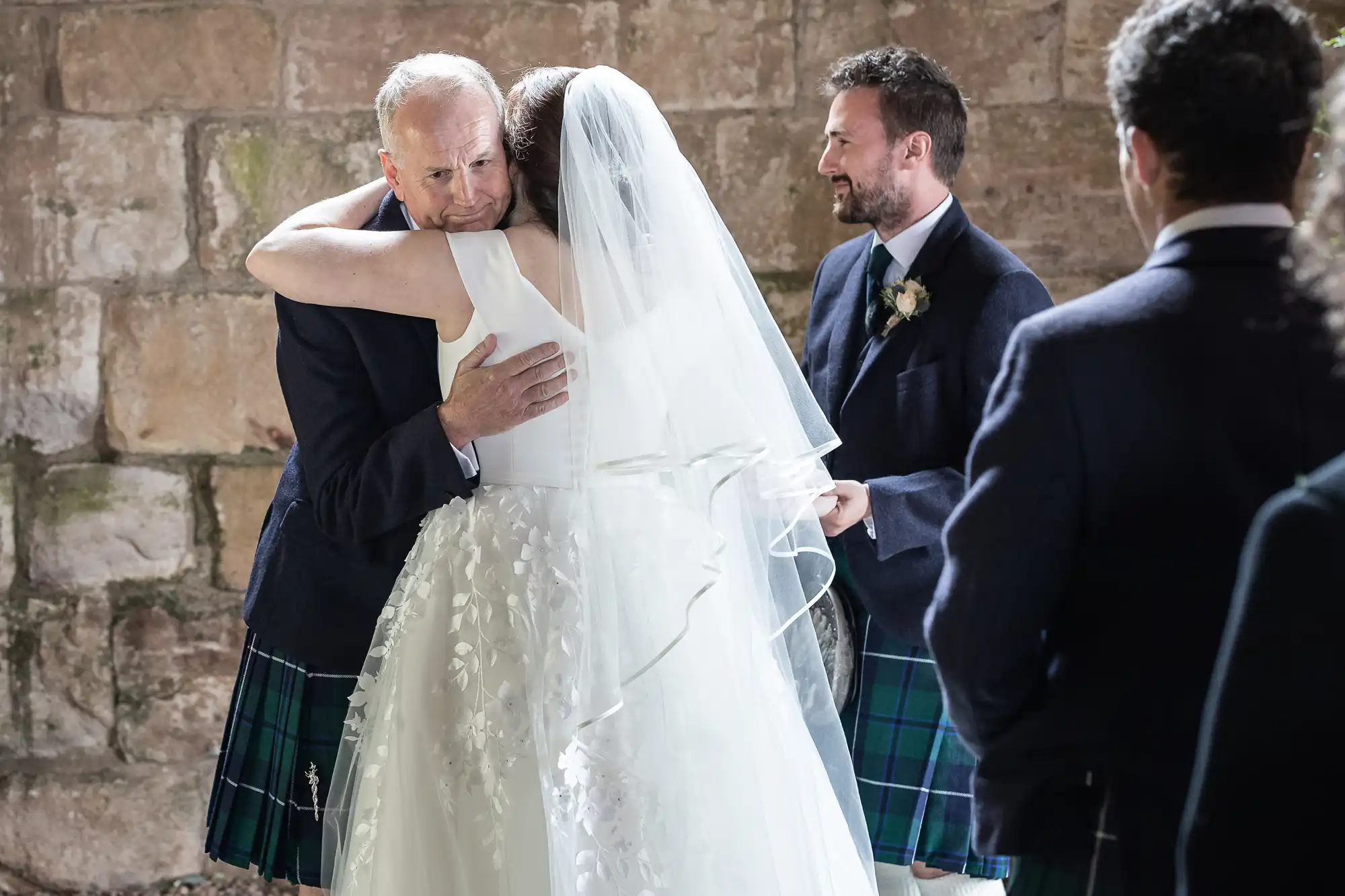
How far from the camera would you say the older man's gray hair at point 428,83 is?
1.85 metres

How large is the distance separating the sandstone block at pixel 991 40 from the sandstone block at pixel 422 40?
723mm

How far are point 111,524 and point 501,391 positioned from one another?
1.82 meters

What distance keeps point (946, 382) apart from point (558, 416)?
0.75 meters

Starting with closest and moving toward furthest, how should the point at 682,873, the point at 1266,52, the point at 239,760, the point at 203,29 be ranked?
the point at 1266,52, the point at 682,873, the point at 239,760, the point at 203,29

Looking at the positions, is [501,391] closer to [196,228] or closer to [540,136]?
[540,136]

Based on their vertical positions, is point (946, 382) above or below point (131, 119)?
below

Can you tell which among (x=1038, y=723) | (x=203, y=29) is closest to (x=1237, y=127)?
(x=1038, y=723)

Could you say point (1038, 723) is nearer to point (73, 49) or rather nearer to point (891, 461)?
point (891, 461)

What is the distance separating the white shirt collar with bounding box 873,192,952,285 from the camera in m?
2.40

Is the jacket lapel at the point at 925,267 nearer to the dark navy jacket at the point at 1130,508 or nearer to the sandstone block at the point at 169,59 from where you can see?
the dark navy jacket at the point at 1130,508

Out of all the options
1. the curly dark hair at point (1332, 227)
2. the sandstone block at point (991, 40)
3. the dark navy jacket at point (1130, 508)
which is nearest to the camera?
the curly dark hair at point (1332, 227)

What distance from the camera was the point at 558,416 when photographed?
190 centimetres

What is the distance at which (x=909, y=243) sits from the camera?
2.41m

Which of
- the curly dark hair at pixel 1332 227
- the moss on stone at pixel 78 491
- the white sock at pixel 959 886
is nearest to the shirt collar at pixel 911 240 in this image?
the white sock at pixel 959 886
